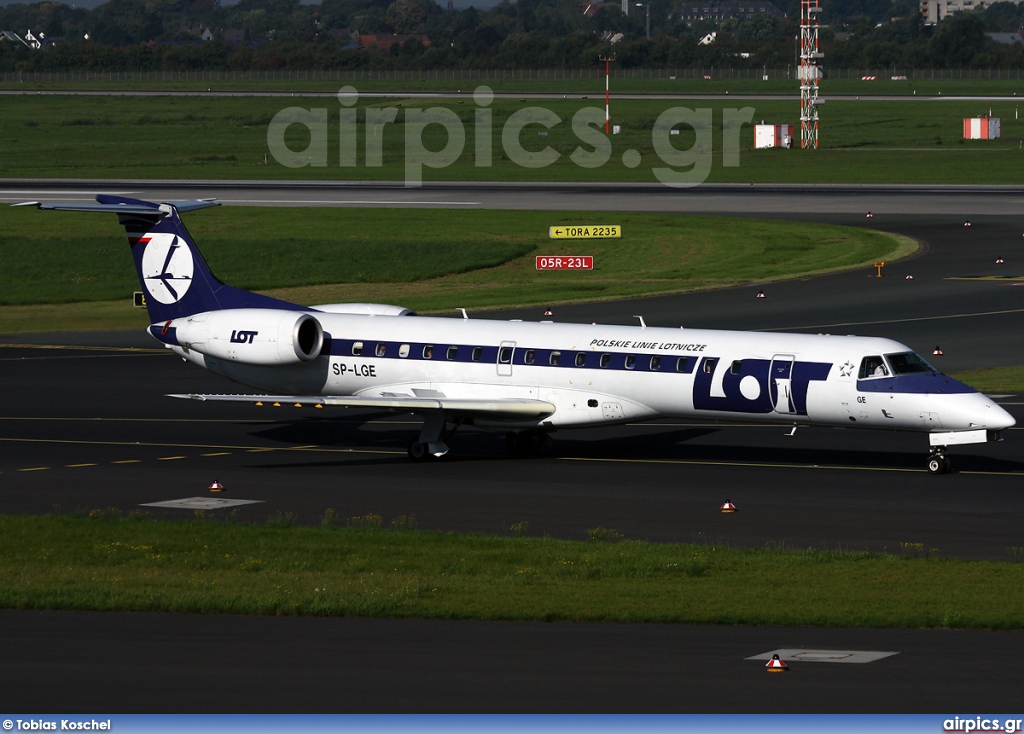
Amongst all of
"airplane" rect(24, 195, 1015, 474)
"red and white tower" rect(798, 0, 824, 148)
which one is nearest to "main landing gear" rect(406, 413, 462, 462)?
"airplane" rect(24, 195, 1015, 474)

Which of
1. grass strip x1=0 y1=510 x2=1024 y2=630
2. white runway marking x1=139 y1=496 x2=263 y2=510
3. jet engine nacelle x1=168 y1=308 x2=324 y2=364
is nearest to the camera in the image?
grass strip x1=0 y1=510 x2=1024 y2=630

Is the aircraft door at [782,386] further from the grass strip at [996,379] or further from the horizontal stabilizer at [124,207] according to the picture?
the horizontal stabilizer at [124,207]

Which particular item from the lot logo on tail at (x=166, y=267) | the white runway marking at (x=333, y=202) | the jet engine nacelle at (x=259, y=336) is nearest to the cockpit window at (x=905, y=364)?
the jet engine nacelle at (x=259, y=336)

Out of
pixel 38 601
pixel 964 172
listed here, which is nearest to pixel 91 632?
pixel 38 601

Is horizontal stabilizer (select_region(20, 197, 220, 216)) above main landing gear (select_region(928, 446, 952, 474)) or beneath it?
above

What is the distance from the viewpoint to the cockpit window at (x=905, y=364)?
3328 centimetres

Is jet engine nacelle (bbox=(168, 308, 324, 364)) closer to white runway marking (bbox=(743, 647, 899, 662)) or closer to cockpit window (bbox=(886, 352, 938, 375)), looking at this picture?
→ cockpit window (bbox=(886, 352, 938, 375))

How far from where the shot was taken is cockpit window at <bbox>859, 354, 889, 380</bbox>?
3322 centimetres

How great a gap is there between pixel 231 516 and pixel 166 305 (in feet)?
38.7

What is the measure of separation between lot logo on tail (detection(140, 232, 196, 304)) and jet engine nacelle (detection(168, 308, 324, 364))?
79.4 inches

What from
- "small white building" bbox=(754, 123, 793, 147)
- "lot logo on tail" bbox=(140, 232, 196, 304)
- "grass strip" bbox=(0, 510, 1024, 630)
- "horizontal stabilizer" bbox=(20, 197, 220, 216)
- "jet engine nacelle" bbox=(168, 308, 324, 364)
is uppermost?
"small white building" bbox=(754, 123, 793, 147)

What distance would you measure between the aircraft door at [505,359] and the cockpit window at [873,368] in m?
8.12

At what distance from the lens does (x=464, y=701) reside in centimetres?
1680

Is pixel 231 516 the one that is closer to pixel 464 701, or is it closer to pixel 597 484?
pixel 597 484
